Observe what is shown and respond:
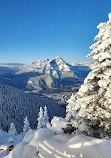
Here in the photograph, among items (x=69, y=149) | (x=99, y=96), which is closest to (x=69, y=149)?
(x=69, y=149)

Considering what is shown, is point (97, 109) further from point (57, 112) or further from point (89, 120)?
point (57, 112)

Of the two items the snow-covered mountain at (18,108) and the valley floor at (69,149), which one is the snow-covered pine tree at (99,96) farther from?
the snow-covered mountain at (18,108)

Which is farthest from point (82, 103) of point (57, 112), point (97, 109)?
point (57, 112)

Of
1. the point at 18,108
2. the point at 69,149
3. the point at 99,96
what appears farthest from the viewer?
the point at 18,108

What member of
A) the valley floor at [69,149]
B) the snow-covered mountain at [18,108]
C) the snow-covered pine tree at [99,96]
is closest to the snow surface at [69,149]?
the valley floor at [69,149]

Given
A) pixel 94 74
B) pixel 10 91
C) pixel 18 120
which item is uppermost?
pixel 94 74

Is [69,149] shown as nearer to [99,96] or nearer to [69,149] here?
[69,149]

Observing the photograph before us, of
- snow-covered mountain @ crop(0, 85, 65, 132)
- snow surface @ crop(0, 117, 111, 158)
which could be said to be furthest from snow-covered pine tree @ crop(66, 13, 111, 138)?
snow-covered mountain @ crop(0, 85, 65, 132)
